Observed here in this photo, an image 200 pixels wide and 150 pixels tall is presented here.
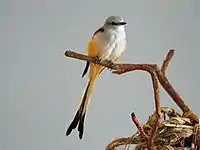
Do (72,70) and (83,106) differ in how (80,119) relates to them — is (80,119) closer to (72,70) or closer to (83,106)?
(83,106)

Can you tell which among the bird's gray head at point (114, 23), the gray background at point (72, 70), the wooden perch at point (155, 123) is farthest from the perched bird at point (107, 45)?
the gray background at point (72, 70)

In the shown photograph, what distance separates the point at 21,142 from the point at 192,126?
733 millimetres

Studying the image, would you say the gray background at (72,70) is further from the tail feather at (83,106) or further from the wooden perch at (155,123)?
the wooden perch at (155,123)

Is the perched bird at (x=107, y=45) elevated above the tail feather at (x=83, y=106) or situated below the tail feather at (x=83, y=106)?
above

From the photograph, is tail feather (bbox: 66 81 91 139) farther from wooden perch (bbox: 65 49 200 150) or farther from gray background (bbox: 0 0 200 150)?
gray background (bbox: 0 0 200 150)

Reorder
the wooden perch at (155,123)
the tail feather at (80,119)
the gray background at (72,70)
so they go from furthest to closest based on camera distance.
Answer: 1. the gray background at (72,70)
2. the tail feather at (80,119)
3. the wooden perch at (155,123)

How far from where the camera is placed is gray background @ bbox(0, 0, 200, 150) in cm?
131

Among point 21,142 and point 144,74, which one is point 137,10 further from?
point 21,142

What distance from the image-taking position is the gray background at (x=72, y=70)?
131 cm

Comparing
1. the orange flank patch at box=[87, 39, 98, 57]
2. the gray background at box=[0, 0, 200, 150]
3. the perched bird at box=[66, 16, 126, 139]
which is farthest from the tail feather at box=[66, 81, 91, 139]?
the gray background at box=[0, 0, 200, 150]

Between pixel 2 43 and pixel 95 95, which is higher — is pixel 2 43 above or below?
above

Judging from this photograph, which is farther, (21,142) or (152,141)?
(21,142)

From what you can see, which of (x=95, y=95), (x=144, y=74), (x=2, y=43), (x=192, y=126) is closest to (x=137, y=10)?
(x=144, y=74)

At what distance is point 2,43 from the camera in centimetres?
134
